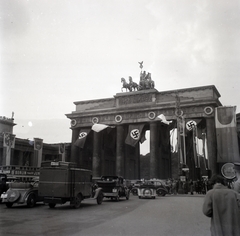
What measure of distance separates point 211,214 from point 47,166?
11652 mm

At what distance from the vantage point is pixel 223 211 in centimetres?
492

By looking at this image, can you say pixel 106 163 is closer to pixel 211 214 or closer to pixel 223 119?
pixel 223 119

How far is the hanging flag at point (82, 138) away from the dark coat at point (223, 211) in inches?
1544

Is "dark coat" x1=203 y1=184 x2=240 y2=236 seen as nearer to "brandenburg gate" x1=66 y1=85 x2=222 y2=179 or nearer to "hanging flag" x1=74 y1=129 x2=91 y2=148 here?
"brandenburg gate" x1=66 y1=85 x2=222 y2=179

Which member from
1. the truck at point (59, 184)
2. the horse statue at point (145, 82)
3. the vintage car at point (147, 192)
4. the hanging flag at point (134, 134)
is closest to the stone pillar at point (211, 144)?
the hanging flag at point (134, 134)

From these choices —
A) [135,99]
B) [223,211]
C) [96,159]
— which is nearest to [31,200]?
[223,211]

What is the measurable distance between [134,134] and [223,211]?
3528 cm

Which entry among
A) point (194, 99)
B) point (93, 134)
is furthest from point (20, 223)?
point (93, 134)

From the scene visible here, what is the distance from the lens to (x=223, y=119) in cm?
3344

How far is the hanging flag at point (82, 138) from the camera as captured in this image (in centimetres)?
4347

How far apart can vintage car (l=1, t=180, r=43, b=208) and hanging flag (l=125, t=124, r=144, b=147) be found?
24.4 m

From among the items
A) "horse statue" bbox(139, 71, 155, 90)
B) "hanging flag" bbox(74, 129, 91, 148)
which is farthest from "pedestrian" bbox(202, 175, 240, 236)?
"hanging flag" bbox(74, 129, 91, 148)

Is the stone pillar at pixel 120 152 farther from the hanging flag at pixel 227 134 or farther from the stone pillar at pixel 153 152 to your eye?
the hanging flag at pixel 227 134

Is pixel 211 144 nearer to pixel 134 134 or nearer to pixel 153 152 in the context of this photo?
pixel 153 152
